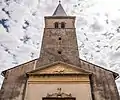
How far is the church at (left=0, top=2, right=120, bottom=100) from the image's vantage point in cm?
1788

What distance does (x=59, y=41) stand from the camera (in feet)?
77.2

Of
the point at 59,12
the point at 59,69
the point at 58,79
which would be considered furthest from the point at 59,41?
the point at 59,12

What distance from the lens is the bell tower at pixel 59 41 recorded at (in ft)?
70.6

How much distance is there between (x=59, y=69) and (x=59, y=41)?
476 cm

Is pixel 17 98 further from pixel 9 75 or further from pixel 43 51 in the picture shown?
pixel 43 51

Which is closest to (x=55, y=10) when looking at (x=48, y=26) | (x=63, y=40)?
(x=48, y=26)

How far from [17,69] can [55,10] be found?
12420mm

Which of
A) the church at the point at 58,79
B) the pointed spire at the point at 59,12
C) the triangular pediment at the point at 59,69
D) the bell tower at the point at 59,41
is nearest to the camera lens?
the church at the point at 58,79

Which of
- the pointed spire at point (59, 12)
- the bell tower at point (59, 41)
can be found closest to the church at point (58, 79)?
the bell tower at point (59, 41)

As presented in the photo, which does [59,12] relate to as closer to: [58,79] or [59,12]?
[59,12]

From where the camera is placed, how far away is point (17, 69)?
68.1ft

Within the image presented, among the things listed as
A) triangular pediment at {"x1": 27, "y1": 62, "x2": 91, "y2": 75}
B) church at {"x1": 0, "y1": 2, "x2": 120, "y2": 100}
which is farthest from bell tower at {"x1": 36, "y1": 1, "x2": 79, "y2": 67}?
triangular pediment at {"x1": 27, "y1": 62, "x2": 91, "y2": 75}

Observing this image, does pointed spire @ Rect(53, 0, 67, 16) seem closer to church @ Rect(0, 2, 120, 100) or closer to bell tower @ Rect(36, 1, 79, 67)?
bell tower @ Rect(36, 1, 79, 67)

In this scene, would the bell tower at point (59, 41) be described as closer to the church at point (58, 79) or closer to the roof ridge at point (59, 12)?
the church at point (58, 79)
